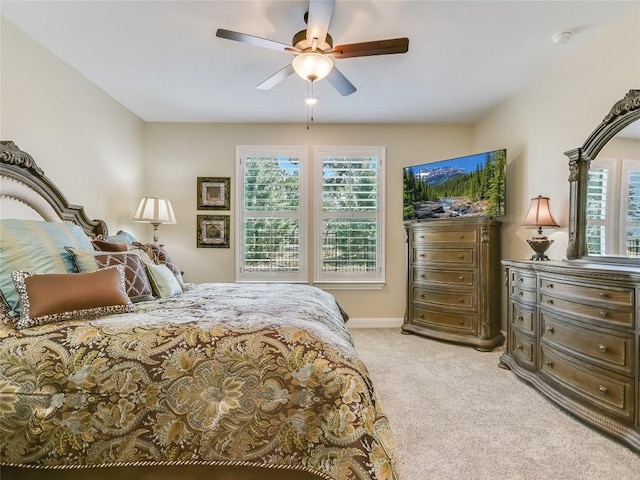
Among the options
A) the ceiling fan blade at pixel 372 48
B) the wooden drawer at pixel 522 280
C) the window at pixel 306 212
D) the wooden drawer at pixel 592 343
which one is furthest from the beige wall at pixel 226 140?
the ceiling fan blade at pixel 372 48

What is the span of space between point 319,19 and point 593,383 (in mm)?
2702

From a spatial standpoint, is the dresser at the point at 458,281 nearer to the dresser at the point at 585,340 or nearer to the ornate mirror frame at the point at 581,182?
the dresser at the point at 585,340

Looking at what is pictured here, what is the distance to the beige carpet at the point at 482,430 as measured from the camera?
1.69m

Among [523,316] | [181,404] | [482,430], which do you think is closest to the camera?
[181,404]

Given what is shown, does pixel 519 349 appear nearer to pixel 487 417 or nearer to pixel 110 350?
pixel 487 417

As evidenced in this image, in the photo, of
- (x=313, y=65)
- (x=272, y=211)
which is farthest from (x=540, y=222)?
(x=272, y=211)

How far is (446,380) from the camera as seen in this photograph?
2775mm

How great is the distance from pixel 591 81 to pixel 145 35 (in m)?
3.42

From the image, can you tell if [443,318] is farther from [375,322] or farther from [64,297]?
[64,297]

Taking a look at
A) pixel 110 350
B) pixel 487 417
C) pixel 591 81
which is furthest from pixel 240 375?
pixel 591 81

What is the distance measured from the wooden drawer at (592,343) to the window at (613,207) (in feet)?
2.10

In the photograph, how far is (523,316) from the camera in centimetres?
278

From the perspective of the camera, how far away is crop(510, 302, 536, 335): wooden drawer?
8.74 feet

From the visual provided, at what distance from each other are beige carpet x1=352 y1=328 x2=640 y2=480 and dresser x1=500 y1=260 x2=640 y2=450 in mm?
116
